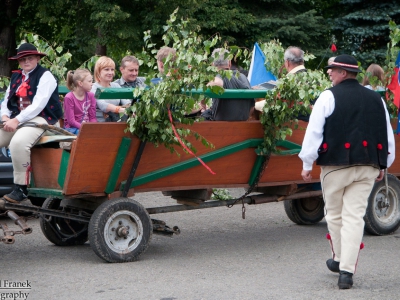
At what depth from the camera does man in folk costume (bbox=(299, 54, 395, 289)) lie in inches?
245

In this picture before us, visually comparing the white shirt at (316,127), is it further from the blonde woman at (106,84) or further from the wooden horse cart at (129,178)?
the blonde woman at (106,84)

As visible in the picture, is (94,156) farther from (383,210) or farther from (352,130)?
(383,210)

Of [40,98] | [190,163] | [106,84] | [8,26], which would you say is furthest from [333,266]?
[8,26]

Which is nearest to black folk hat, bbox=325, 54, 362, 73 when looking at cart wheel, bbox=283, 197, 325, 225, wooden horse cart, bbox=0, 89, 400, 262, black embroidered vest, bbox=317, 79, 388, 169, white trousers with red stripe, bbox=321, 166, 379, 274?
black embroidered vest, bbox=317, 79, 388, 169

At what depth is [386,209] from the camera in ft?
29.0

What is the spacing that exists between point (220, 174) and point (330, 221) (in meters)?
1.50

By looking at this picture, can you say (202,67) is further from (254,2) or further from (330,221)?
(254,2)

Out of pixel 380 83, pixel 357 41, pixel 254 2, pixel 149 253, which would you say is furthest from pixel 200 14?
pixel 149 253

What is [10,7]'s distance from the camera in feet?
72.5

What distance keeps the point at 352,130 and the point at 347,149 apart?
0.15 m

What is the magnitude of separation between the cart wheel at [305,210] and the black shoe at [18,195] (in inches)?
137

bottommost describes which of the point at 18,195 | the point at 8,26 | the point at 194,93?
the point at 18,195

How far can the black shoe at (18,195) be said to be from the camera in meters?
6.99

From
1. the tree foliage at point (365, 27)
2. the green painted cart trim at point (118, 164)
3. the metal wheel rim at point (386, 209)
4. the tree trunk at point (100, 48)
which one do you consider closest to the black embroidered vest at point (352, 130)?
the green painted cart trim at point (118, 164)
